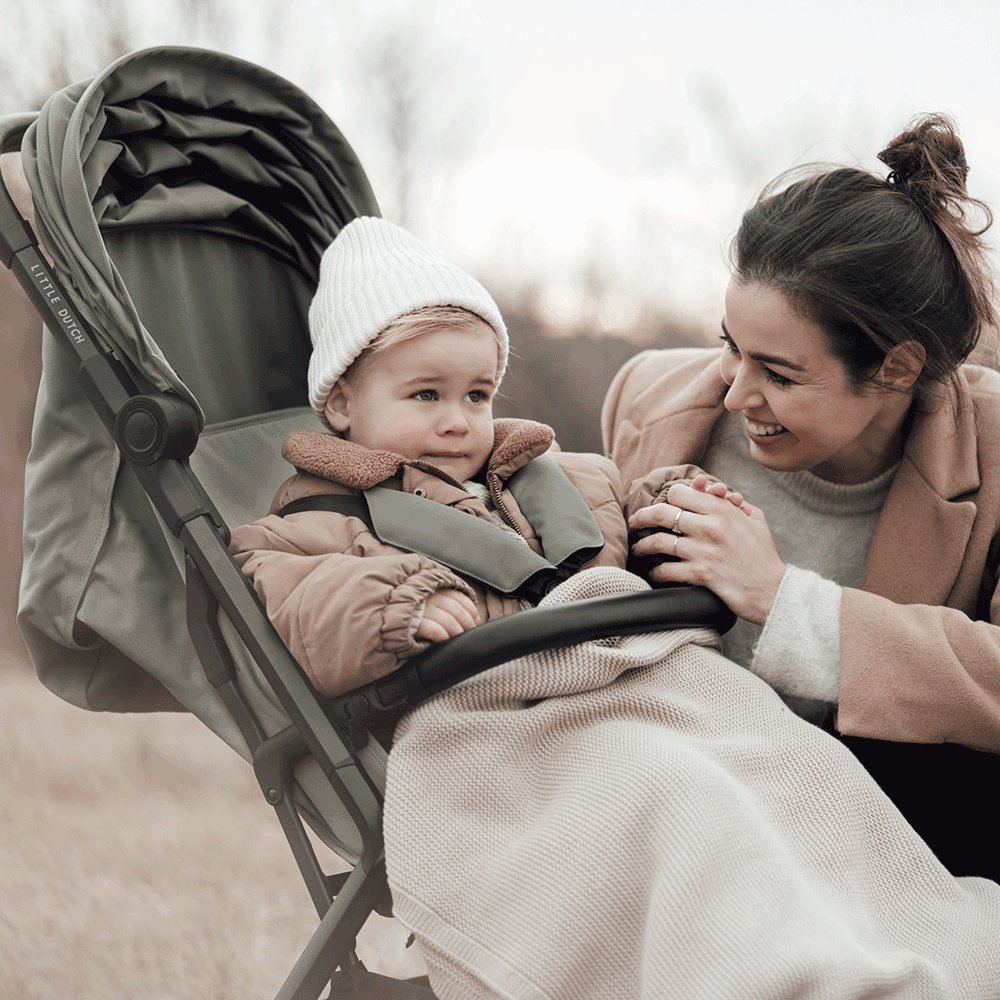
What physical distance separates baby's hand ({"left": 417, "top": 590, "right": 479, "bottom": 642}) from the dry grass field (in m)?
1.68

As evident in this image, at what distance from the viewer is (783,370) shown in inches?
59.9

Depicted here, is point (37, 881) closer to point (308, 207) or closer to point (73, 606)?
A: point (73, 606)

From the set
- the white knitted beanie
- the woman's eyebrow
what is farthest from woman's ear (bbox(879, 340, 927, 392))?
the white knitted beanie

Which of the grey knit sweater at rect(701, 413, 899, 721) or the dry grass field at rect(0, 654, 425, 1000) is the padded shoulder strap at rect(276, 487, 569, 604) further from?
the dry grass field at rect(0, 654, 425, 1000)

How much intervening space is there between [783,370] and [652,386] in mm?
503

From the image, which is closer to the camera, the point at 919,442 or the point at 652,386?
the point at 919,442

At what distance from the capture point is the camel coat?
4.35 feet

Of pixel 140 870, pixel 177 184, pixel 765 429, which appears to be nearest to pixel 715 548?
pixel 765 429

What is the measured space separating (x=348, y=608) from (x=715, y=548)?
0.58 m

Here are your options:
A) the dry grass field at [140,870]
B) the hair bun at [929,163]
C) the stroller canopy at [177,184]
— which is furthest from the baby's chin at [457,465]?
the dry grass field at [140,870]

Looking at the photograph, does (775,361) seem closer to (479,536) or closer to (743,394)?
(743,394)

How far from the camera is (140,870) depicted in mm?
3227

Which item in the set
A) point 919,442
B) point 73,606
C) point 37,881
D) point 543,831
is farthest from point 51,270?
point 37,881

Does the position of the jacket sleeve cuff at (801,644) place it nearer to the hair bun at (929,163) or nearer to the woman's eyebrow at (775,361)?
the woman's eyebrow at (775,361)
